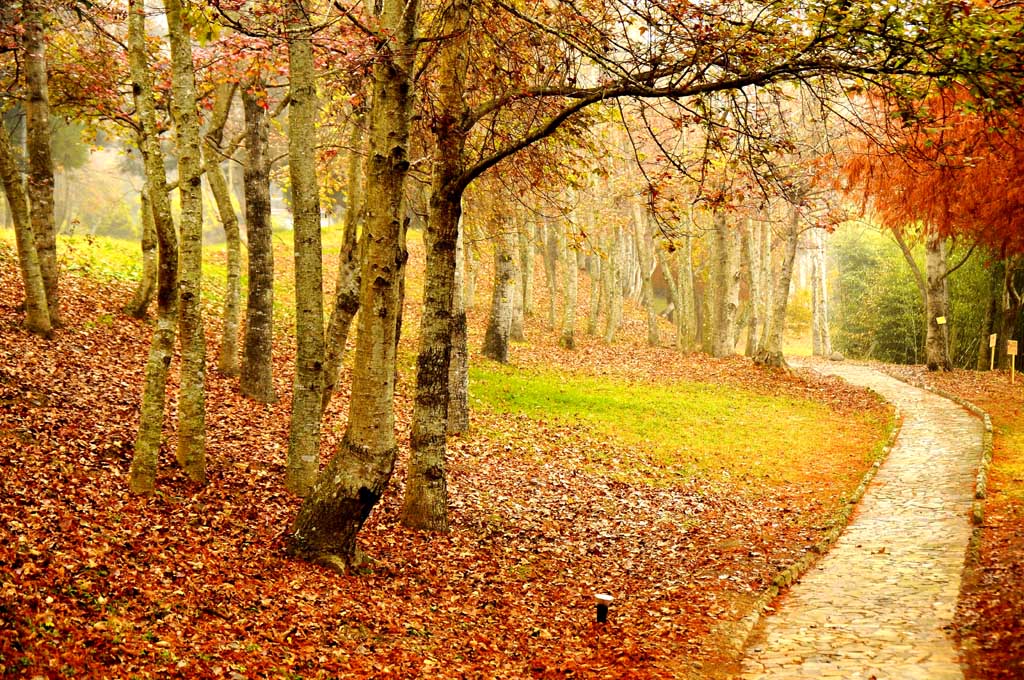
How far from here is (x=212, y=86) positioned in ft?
Result: 44.7

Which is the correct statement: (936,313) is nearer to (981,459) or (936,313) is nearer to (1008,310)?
(1008,310)

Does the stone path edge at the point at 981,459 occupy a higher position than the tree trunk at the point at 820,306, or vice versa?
the tree trunk at the point at 820,306

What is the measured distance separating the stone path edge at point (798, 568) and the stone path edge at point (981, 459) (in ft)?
5.55

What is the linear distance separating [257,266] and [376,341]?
21.5 ft

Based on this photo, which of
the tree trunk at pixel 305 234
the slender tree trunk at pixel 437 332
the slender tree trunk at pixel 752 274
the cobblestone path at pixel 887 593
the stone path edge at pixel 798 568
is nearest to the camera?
the cobblestone path at pixel 887 593

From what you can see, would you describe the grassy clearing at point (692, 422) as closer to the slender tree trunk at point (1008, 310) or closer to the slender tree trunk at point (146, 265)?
the slender tree trunk at point (146, 265)

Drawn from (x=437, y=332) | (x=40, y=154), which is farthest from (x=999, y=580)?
(x=40, y=154)

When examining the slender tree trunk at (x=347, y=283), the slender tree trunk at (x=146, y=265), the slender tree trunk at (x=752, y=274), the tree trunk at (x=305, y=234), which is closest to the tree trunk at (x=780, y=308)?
the slender tree trunk at (x=752, y=274)

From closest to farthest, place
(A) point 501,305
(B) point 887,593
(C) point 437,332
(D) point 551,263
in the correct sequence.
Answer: (B) point 887,593 < (C) point 437,332 < (A) point 501,305 < (D) point 551,263

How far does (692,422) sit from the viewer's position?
19.3 meters

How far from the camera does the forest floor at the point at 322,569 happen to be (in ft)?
19.4

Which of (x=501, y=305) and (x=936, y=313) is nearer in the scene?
(x=501, y=305)

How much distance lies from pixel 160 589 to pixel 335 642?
1479 mm

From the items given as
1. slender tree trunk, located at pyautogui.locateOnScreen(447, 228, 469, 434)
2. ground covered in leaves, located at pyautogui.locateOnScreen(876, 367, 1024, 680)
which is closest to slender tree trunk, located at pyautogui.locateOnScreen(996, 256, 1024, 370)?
ground covered in leaves, located at pyautogui.locateOnScreen(876, 367, 1024, 680)
